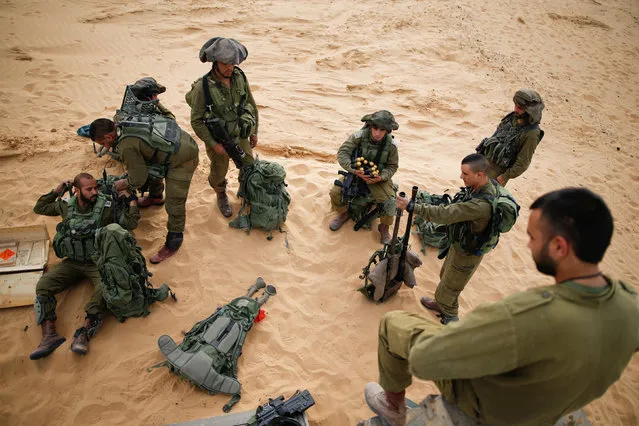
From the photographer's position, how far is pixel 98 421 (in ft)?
10.7

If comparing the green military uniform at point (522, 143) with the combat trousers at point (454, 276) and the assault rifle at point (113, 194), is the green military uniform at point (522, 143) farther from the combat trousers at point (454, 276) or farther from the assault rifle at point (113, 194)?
the assault rifle at point (113, 194)

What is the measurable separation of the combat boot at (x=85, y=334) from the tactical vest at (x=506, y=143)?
513cm

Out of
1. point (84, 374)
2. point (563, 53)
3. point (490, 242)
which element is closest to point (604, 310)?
point (490, 242)

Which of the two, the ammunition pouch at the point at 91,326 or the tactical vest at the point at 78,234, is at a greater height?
the tactical vest at the point at 78,234

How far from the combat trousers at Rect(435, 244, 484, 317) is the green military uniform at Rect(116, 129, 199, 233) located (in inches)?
126

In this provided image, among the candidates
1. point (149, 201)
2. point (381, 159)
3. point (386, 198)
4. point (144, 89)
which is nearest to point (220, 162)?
point (149, 201)

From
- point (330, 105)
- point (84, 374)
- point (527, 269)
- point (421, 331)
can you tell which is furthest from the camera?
point (330, 105)

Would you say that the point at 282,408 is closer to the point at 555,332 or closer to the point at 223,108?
the point at 555,332

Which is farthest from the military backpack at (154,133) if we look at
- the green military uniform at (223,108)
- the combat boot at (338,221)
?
the combat boot at (338,221)

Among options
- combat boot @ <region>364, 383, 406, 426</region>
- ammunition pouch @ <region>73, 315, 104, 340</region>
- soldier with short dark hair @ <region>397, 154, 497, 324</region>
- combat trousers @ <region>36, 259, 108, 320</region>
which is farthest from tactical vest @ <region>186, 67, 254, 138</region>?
combat boot @ <region>364, 383, 406, 426</region>

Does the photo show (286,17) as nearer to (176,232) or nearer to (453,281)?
(176,232)

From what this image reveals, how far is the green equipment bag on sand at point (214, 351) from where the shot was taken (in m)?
3.37

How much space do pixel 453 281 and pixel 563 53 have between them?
1232 cm

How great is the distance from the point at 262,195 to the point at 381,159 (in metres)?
1.65
